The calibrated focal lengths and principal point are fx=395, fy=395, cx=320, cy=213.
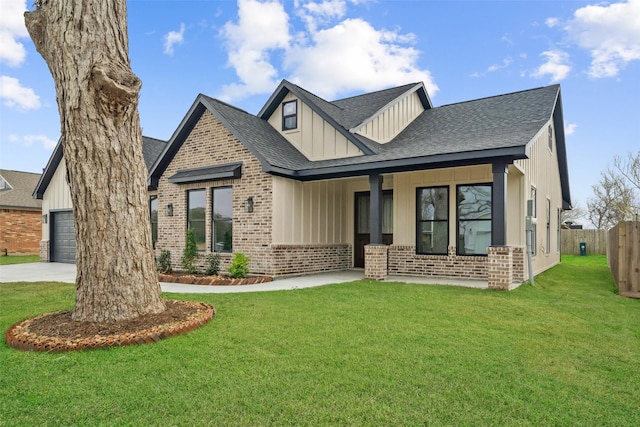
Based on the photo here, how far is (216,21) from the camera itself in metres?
12.8

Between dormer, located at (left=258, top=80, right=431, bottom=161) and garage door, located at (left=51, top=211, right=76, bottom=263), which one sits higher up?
dormer, located at (left=258, top=80, right=431, bottom=161)

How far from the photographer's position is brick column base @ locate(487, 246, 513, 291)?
820 centimetres

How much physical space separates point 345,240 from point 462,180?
421 cm

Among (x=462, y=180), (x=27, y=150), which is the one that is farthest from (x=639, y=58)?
(x=27, y=150)

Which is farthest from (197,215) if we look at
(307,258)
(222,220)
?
(307,258)

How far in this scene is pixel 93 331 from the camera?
14.9ft

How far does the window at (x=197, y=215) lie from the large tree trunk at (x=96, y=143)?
6769 mm

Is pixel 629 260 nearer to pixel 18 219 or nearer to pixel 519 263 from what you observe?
pixel 519 263

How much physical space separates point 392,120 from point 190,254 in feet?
24.6

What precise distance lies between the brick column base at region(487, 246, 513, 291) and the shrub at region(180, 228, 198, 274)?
794 centimetres

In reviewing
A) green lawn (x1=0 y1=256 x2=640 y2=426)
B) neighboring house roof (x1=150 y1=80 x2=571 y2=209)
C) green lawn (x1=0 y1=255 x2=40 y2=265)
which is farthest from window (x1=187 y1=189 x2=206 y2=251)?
green lawn (x1=0 y1=255 x2=40 y2=265)

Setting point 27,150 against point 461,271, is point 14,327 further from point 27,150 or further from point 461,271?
point 27,150

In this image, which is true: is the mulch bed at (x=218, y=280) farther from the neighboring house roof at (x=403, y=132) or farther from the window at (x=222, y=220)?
the neighboring house roof at (x=403, y=132)

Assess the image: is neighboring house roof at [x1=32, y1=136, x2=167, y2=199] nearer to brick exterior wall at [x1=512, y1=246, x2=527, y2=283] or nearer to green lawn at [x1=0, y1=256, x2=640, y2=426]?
green lawn at [x1=0, y1=256, x2=640, y2=426]
